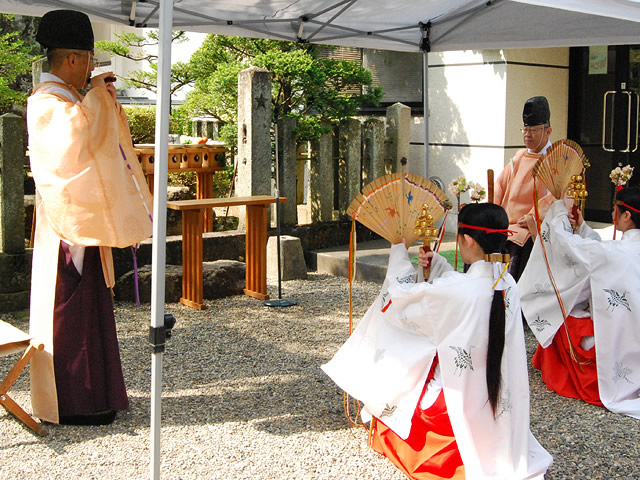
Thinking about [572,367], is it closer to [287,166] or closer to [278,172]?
[278,172]

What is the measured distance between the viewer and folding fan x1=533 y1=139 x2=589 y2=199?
15.0 ft

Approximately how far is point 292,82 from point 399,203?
5.36 metres

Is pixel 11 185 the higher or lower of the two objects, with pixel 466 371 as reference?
higher

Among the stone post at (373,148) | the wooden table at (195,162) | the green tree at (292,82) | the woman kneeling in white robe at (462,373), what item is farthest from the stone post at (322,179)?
the woman kneeling in white robe at (462,373)

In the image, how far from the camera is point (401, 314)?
11.6 feet

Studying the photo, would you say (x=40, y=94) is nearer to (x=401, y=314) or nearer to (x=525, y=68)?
(x=401, y=314)

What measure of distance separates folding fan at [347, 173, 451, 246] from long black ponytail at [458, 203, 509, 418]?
18 centimetres

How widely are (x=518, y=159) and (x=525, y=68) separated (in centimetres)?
365

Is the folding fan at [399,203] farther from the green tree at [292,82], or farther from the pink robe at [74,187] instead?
the green tree at [292,82]

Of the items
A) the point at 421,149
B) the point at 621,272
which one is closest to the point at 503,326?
the point at 621,272

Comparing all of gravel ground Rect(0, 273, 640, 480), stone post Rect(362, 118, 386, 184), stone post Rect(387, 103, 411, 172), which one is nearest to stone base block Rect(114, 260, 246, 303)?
gravel ground Rect(0, 273, 640, 480)

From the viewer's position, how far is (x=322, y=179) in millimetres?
8727

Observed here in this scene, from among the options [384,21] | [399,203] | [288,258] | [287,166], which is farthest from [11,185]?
[399,203]

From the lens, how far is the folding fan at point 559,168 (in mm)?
4566
